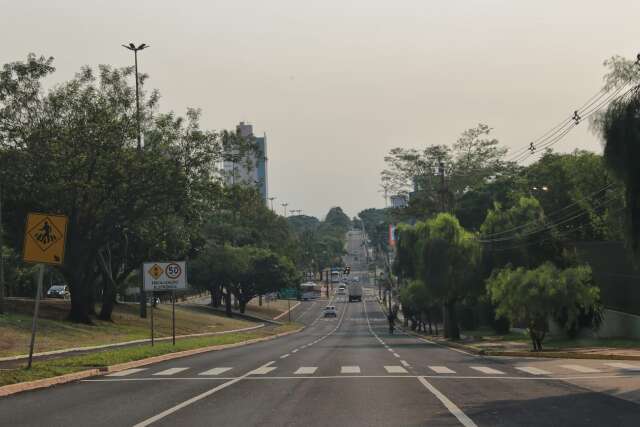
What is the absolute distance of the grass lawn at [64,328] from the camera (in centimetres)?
3422

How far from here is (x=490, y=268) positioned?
Answer: 186ft

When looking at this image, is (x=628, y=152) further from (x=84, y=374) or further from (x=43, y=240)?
(x=84, y=374)

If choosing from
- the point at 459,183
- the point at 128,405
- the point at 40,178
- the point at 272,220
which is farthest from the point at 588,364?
the point at 272,220

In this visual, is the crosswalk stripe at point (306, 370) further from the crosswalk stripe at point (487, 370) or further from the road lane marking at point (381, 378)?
the crosswalk stripe at point (487, 370)

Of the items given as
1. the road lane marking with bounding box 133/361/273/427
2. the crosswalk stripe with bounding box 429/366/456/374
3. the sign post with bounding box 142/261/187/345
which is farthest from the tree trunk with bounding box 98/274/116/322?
the road lane marking with bounding box 133/361/273/427

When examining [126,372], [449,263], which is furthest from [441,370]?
[449,263]

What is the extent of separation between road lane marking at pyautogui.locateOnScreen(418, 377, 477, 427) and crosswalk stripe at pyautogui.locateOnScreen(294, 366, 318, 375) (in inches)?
176

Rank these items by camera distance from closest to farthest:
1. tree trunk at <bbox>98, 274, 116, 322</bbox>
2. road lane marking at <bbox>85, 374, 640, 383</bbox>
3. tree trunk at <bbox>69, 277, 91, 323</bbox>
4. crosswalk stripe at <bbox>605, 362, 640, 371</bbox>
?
road lane marking at <bbox>85, 374, 640, 383</bbox> → crosswalk stripe at <bbox>605, 362, 640, 371</bbox> → tree trunk at <bbox>69, 277, 91, 323</bbox> → tree trunk at <bbox>98, 274, 116, 322</bbox>

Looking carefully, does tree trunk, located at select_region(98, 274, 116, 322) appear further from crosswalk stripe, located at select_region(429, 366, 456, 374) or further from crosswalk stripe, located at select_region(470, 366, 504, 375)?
crosswalk stripe, located at select_region(470, 366, 504, 375)

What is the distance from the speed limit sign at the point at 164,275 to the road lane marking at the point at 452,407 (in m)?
18.8

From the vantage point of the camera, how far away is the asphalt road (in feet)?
39.2

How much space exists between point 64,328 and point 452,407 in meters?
33.4

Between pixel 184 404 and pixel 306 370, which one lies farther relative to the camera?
pixel 306 370

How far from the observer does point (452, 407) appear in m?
13.2
